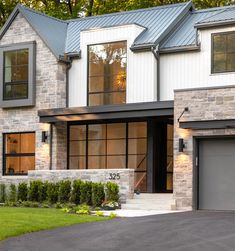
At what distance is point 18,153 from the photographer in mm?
26719

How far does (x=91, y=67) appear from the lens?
25641mm

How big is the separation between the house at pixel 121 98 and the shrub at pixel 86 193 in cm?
74

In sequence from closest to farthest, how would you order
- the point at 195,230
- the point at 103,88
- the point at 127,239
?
the point at 127,239
the point at 195,230
the point at 103,88

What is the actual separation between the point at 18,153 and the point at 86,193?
582 cm

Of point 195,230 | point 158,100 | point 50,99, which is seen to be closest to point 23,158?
point 50,99

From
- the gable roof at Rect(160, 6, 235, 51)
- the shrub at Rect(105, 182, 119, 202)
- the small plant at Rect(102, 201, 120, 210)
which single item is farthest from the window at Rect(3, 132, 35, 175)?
the gable roof at Rect(160, 6, 235, 51)

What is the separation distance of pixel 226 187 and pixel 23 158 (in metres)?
9.69

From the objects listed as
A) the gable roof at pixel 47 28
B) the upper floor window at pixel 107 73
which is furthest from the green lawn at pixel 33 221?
the gable roof at pixel 47 28

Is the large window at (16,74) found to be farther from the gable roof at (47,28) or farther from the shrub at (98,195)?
the shrub at (98,195)

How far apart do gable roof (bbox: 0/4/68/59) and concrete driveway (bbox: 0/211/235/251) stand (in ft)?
37.6

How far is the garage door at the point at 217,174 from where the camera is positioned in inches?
794

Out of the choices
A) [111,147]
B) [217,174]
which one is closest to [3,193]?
[111,147]

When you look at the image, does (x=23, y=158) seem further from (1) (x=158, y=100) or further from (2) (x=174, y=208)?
(2) (x=174, y=208)

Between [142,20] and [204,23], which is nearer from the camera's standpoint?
[204,23]
